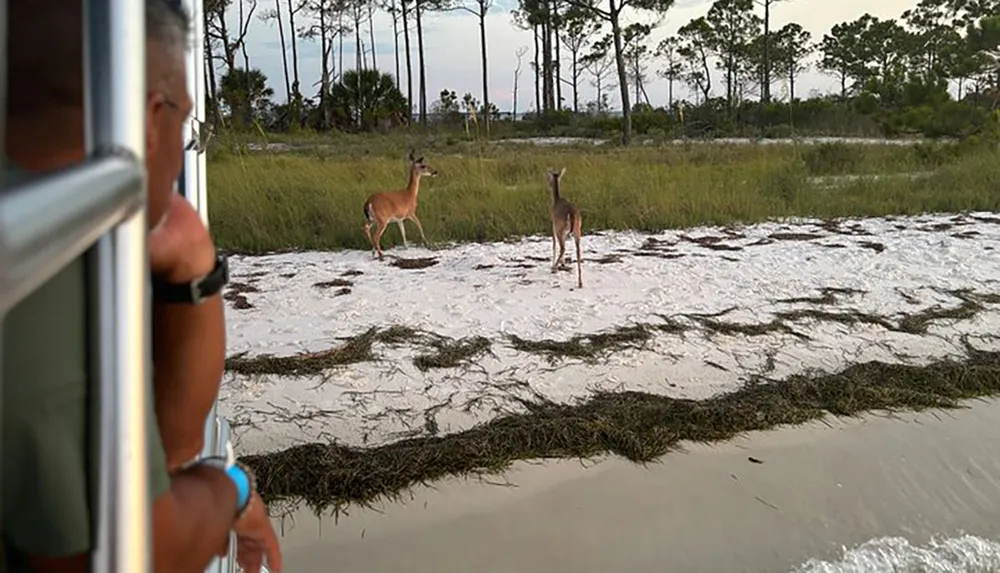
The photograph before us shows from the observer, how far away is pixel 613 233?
7.80 metres

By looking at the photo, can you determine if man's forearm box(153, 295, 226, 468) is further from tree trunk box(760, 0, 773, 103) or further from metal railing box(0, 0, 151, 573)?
tree trunk box(760, 0, 773, 103)

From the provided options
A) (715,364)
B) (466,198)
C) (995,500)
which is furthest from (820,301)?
(466,198)

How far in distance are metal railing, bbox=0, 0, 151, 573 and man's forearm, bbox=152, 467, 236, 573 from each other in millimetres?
112

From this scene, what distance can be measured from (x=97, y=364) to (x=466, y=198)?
8.19 metres

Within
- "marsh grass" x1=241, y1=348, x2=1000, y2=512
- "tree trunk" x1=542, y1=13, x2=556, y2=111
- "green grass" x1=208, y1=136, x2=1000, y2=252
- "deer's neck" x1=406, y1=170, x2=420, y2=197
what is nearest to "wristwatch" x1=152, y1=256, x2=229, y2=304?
"marsh grass" x1=241, y1=348, x2=1000, y2=512

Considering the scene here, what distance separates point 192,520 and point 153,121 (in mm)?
364

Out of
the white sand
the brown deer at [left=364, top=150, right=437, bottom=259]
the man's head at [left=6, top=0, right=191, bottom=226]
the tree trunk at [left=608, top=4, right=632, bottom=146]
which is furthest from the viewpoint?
the tree trunk at [left=608, top=4, right=632, bottom=146]

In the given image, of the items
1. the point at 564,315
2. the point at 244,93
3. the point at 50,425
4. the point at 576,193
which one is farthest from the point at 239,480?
the point at 244,93

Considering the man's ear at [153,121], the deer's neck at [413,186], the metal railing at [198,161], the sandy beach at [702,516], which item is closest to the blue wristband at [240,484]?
the metal railing at [198,161]

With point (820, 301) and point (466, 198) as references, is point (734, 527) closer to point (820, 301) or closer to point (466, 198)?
point (820, 301)

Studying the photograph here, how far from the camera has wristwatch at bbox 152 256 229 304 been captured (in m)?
0.75

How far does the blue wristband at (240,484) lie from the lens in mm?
856

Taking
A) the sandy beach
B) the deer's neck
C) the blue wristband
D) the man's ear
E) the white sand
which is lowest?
the sandy beach

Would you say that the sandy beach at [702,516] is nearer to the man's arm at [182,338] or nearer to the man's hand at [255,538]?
the man's hand at [255,538]
